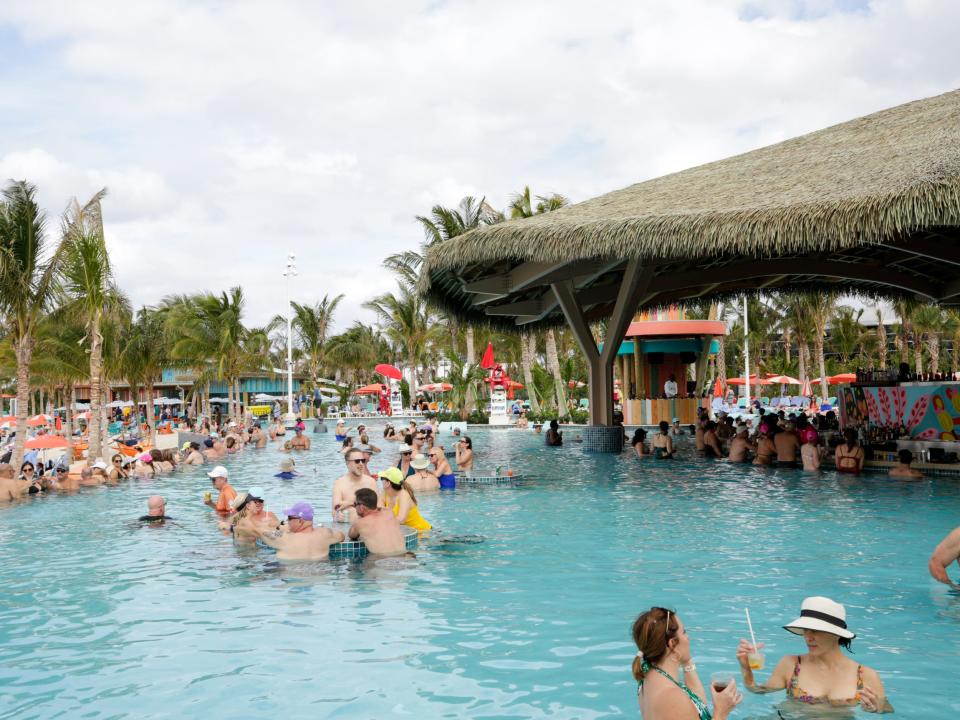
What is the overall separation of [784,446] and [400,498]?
31.4ft

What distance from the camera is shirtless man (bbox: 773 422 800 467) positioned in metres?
16.0

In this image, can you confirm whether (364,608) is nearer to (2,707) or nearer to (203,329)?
(2,707)

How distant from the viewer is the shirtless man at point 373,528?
26.7 ft

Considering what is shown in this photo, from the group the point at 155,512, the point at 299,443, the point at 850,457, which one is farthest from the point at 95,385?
the point at 850,457

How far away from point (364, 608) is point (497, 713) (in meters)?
2.24

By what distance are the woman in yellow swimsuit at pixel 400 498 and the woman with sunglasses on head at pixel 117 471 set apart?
9.89 m

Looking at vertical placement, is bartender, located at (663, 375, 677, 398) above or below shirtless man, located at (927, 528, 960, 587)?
above

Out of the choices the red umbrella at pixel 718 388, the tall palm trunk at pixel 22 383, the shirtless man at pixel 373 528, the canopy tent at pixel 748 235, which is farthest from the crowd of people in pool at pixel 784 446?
the red umbrella at pixel 718 388

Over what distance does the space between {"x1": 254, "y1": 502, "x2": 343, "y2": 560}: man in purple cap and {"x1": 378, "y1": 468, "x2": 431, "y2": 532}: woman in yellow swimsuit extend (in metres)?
0.91

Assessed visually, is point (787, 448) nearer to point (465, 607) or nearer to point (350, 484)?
point (350, 484)

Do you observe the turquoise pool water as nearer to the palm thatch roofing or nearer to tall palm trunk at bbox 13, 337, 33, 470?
the palm thatch roofing

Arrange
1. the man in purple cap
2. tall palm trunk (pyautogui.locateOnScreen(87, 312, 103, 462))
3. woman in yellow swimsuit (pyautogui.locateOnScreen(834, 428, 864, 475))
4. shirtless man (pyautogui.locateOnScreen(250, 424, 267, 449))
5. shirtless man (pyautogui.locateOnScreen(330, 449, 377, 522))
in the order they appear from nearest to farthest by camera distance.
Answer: the man in purple cap → shirtless man (pyautogui.locateOnScreen(330, 449, 377, 522)) → woman in yellow swimsuit (pyautogui.locateOnScreen(834, 428, 864, 475)) → tall palm trunk (pyautogui.locateOnScreen(87, 312, 103, 462)) → shirtless man (pyautogui.locateOnScreen(250, 424, 267, 449))

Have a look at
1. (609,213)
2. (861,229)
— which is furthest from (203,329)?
(861,229)

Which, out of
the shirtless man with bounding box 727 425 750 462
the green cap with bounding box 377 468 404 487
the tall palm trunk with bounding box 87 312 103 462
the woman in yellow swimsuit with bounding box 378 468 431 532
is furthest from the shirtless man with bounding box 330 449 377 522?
the tall palm trunk with bounding box 87 312 103 462
